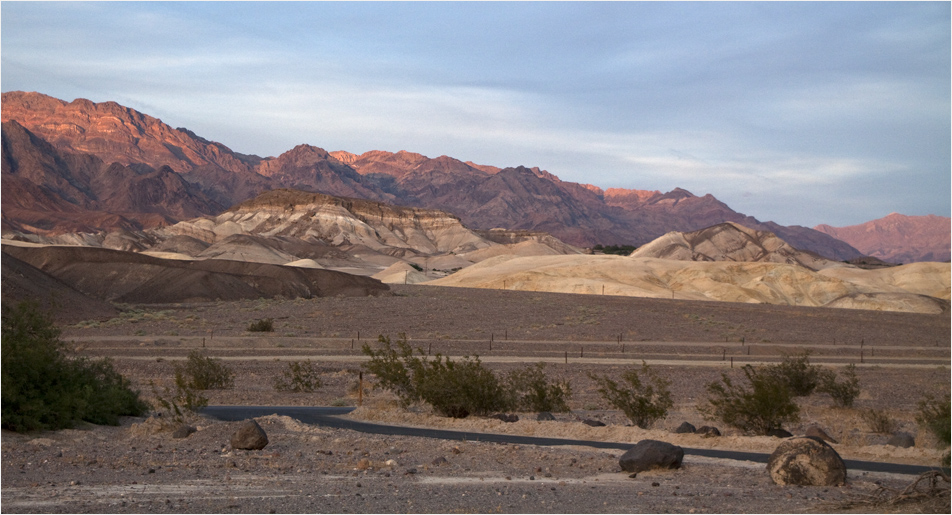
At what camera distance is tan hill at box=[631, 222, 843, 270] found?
157 m

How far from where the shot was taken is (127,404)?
16.5 metres

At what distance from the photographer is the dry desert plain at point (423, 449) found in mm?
9562

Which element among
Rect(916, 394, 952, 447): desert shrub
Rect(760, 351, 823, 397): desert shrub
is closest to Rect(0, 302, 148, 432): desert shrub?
Rect(916, 394, 952, 447): desert shrub

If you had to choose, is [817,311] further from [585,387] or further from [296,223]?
[296,223]

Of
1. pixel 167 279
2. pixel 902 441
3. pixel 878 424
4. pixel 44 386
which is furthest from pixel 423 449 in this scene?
pixel 167 279

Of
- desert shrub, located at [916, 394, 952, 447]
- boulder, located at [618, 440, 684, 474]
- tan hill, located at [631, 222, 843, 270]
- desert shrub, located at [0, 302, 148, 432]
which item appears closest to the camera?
boulder, located at [618, 440, 684, 474]

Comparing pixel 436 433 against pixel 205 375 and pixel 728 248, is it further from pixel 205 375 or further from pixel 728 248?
pixel 728 248

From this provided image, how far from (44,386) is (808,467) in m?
12.8

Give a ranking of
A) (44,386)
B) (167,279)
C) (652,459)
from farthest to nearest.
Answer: (167,279) → (44,386) → (652,459)

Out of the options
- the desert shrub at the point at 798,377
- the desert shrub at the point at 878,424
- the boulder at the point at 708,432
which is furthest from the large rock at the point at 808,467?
→ the desert shrub at the point at 798,377

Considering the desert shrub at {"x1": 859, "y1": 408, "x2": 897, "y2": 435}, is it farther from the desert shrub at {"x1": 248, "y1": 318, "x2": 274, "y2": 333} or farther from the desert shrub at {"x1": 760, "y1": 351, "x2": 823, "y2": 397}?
the desert shrub at {"x1": 248, "y1": 318, "x2": 274, "y2": 333}

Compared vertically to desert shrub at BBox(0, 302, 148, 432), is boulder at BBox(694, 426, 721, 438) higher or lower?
lower

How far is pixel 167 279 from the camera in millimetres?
65750

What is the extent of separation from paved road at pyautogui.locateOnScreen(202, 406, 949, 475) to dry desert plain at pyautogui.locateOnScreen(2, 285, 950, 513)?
1.77 feet
